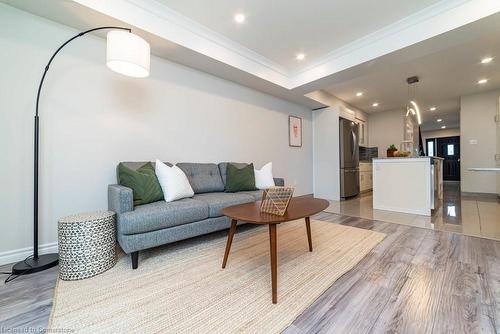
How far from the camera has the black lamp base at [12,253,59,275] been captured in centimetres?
162

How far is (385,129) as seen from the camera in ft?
21.3

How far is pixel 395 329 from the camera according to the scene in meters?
1.06

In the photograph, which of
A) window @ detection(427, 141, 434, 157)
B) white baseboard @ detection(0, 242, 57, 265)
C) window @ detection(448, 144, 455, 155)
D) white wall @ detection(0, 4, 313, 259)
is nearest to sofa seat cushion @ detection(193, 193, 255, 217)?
white wall @ detection(0, 4, 313, 259)

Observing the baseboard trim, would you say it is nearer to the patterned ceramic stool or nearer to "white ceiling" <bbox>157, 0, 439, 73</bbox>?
"white ceiling" <bbox>157, 0, 439, 73</bbox>

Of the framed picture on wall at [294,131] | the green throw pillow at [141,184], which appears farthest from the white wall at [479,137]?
the green throw pillow at [141,184]

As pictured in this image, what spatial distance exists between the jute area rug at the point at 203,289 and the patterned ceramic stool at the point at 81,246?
0.24 ft

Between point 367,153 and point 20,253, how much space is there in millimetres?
7455

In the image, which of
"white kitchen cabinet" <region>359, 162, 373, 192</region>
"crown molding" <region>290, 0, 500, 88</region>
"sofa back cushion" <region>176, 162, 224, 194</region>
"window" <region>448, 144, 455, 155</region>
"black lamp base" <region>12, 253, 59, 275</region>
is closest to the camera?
"black lamp base" <region>12, 253, 59, 275</region>

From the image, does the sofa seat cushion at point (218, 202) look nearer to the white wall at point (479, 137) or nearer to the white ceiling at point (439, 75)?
the white ceiling at point (439, 75)

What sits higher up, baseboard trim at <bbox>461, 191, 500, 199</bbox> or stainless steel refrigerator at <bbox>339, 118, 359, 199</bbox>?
stainless steel refrigerator at <bbox>339, 118, 359, 199</bbox>

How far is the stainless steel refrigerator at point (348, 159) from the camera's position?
4.82m

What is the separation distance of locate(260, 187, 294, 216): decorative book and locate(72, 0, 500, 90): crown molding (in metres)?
2.11

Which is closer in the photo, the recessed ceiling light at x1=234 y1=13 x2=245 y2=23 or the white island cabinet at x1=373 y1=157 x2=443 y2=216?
the recessed ceiling light at x1=234 y1=13 x2=245 y2=23

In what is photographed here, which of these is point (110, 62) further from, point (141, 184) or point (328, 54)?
point (328, 54)
